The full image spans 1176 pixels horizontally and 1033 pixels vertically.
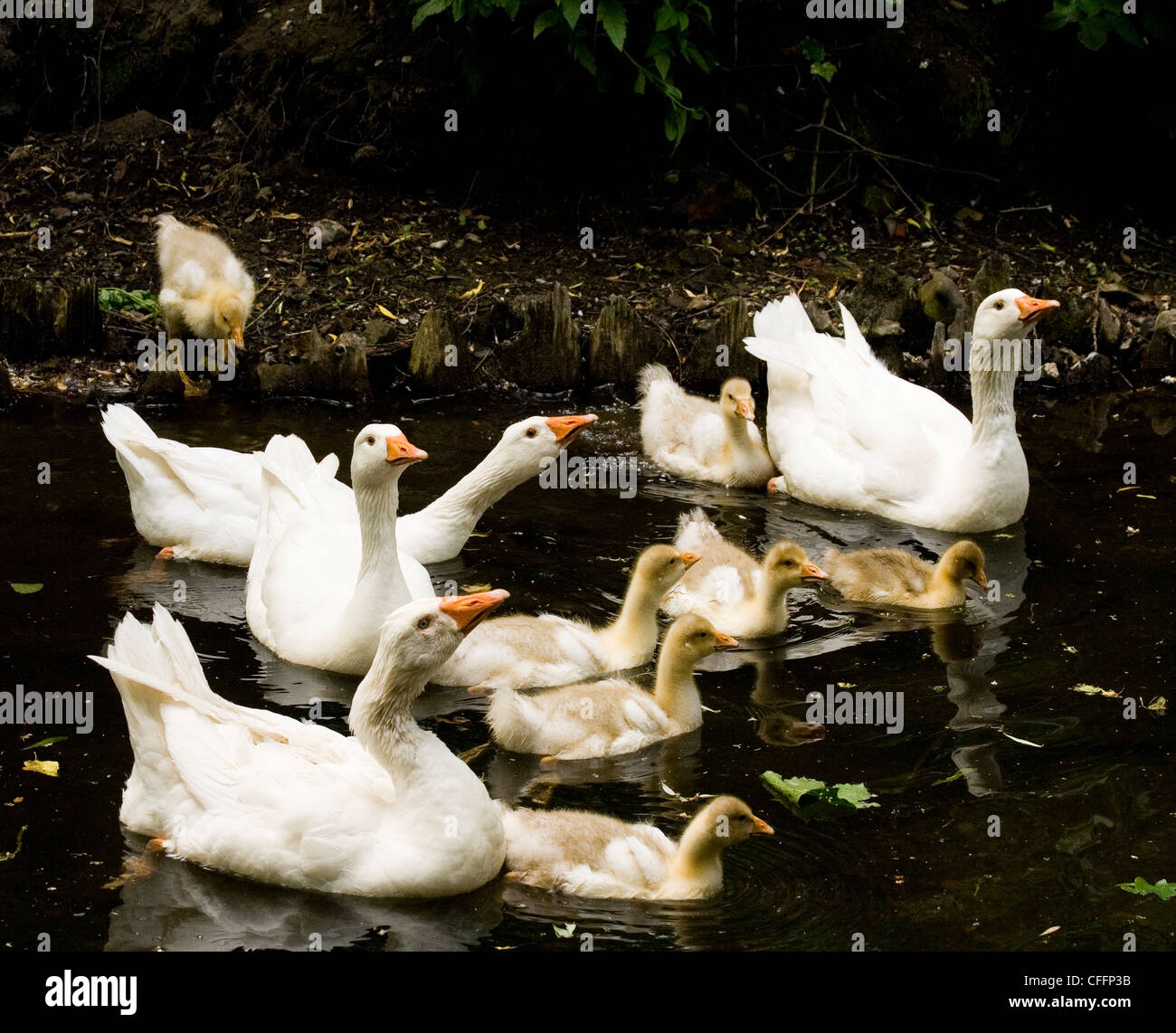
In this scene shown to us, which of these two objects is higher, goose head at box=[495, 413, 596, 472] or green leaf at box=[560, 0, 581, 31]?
green leaf at box=[560, 0, 581, 31]

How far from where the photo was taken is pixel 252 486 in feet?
26.1

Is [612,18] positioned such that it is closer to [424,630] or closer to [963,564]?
[963,564]

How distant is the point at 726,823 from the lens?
16.4 ft

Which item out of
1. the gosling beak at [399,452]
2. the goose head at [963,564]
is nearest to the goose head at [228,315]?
the gosling beak at [399,452]

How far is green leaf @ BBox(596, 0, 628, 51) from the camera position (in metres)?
11.0

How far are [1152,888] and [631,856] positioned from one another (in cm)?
170

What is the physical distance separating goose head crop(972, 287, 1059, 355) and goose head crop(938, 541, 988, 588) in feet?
5.63

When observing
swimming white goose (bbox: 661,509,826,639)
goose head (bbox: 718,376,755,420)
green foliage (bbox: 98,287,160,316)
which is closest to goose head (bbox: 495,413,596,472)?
swimming white goose (bbox: 661,509,826,639)

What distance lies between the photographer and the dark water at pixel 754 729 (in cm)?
493

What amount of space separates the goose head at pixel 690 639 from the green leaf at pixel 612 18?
5911 mm

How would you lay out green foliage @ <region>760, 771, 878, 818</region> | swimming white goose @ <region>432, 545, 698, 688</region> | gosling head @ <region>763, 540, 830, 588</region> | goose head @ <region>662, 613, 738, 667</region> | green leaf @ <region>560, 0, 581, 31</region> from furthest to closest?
1. green leaf @ <region>560, 0, 581, 31</region>
2. gosling head @ <region>763, 540, 830, 588</region>
3. swimming white goose @ <region>432, 545, 698, 688</region>
4. goose head @ <region>662, 613, 738, 667</region>
5. green foliage @ <region>760, 771, 878, 818</region>

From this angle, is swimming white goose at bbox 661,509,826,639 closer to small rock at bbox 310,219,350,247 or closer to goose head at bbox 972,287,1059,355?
goose head at bbox 972,287,1059,355

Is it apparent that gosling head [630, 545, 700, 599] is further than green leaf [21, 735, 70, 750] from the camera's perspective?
Yes

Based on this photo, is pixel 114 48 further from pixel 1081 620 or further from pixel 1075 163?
pixel 1081 620
